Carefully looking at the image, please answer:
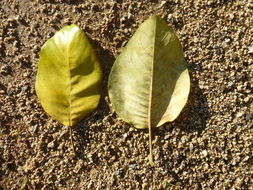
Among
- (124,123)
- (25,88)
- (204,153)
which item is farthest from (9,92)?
(204,153)

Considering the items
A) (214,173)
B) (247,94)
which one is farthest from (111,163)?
(247,94)

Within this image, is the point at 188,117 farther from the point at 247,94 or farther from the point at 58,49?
the point at 58,49

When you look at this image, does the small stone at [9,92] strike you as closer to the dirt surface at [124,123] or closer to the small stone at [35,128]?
the dirt surface at [124,123]

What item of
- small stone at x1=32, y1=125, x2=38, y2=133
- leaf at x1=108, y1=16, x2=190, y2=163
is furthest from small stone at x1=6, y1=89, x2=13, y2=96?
leaf at x1=108, y1=16, x2=190, y2=163

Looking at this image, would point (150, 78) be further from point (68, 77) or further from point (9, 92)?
point (9, 92)

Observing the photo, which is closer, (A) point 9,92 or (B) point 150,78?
(B) point 150,78
